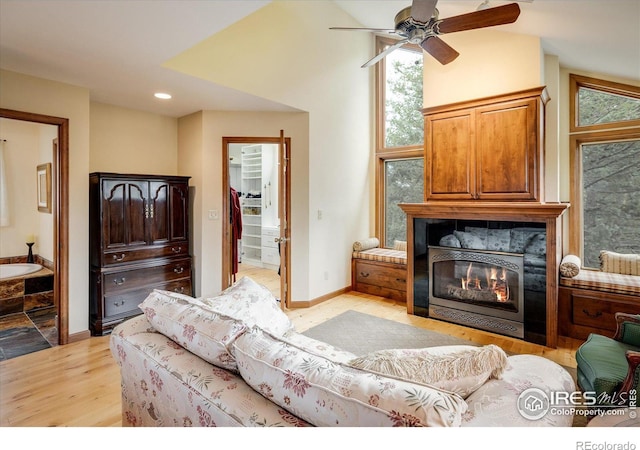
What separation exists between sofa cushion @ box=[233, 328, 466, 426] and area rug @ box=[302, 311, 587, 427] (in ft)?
6.72

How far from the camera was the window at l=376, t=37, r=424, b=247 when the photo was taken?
16.4 feet

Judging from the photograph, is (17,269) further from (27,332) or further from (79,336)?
(79,336)

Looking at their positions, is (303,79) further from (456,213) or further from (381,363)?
(381,363)

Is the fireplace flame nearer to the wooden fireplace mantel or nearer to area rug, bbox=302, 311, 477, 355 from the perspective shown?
the wooden fireplace mantel

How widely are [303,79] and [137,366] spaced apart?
353 cm

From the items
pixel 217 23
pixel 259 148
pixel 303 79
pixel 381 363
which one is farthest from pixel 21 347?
pixel 259 148

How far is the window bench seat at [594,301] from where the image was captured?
9.73ft

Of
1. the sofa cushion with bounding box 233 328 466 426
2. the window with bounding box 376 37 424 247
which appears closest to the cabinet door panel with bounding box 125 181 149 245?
the sofa cushion with bounding box 233 328 466 426

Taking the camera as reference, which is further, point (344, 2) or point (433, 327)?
point (344, 2)

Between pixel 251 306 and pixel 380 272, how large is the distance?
10.1ft

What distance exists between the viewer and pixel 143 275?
361cm

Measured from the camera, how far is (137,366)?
58.6 inches

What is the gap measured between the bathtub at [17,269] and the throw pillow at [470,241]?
5262 millimetres

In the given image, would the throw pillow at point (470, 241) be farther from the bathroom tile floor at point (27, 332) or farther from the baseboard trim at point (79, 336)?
the bathroom tile floor at point (27, 332)
